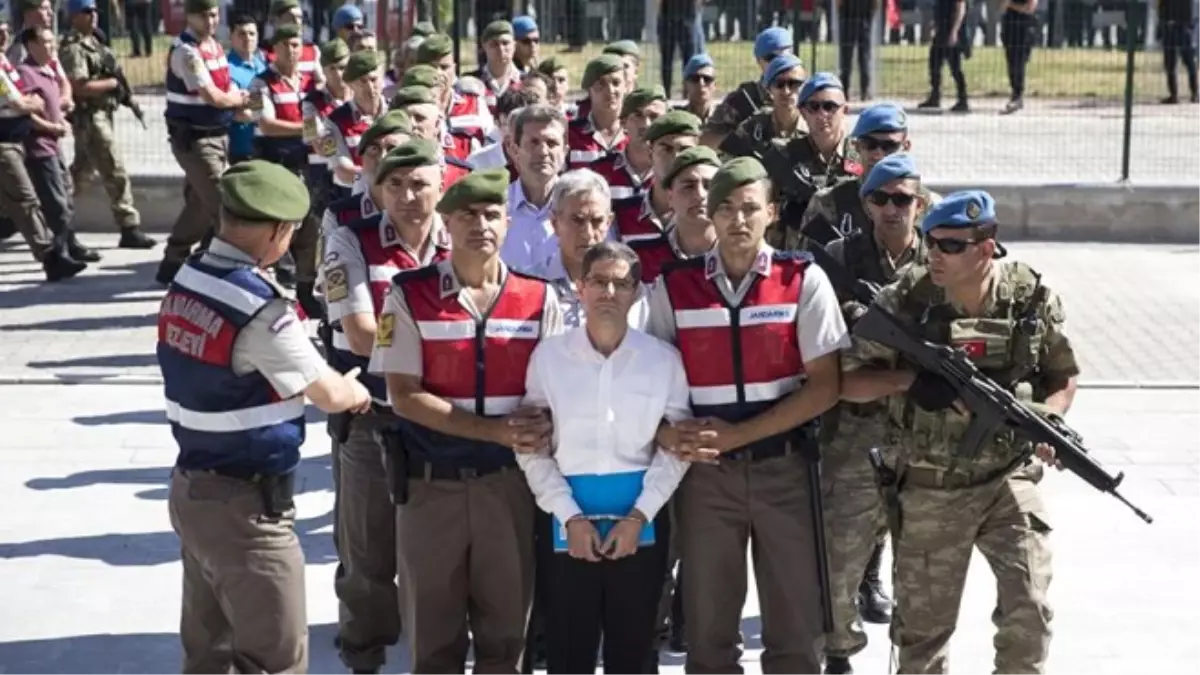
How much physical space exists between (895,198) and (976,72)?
13479 mm

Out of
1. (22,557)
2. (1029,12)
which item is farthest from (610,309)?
(1029,12)

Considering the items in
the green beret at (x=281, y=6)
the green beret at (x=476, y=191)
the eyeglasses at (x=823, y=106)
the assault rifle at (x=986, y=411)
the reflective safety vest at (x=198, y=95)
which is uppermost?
the green beret at (x=281, y=6)

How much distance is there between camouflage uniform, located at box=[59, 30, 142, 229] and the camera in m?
15.7

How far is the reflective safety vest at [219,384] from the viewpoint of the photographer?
6.28 metres

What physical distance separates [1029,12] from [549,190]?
12729 mm

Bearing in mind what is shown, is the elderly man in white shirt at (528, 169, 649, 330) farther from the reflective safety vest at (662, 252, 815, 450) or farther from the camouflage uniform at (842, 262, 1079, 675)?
the camouflage uniform at (842, 262, 1079, 675)

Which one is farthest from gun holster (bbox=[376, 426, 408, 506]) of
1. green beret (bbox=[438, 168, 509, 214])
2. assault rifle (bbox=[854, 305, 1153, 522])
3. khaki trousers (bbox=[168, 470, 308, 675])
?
assault rifle (bbox=[854, 305, 1153, 522])

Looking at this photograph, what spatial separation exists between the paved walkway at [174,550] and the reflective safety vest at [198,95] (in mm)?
3006

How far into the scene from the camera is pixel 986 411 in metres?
6.40

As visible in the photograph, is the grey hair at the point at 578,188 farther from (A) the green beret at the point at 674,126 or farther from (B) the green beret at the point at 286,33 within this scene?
(B) the green beret at the point at 286,33

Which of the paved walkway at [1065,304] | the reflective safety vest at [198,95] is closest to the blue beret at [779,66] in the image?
the paved walkway at [1065,304]

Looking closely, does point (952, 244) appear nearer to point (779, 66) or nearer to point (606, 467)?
point (606, 467)

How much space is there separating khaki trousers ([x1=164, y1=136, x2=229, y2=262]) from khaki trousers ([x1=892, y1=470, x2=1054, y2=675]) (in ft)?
27.2

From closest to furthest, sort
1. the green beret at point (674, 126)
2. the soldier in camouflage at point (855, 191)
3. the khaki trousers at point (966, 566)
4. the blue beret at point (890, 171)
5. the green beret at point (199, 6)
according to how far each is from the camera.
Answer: the khaki trousers at point (966, 566) → the blue beret at point (890, 171) → the soldier in camouflage at point (855, 191) → the green beret at point (674, 126) → the green beret at point (199, 6)
